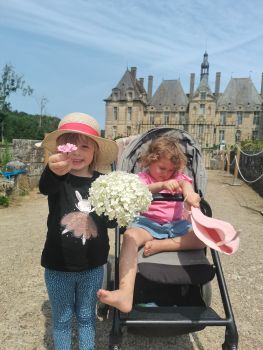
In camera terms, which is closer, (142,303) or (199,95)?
(142,303)

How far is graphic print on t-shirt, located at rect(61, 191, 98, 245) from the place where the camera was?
81.4 inches

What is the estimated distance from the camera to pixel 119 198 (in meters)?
1.79

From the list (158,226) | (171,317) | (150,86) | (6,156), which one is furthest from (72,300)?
(150,86)

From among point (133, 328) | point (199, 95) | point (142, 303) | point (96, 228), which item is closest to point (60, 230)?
point (96, 228)

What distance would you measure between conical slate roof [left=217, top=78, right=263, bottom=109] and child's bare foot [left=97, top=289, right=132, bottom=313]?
69517mm

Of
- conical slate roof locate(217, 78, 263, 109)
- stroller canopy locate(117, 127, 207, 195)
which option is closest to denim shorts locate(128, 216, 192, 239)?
stroller canopy locate(117, 127, 207, 195)

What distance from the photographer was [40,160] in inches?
400

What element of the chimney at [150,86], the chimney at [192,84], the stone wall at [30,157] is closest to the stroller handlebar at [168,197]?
the stone wall at [30,157]

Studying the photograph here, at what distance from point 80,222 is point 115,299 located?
19.5 inches

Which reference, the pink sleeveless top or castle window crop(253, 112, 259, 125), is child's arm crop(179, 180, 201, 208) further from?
castle window crop(253, 112, 259, 125)

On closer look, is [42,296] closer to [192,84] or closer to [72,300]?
[72,300]

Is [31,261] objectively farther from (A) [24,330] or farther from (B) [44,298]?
(A) [24,330]

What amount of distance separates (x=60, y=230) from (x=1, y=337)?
1.35 m

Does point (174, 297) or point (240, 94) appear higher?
point (240, 94)
